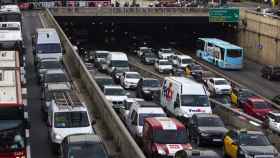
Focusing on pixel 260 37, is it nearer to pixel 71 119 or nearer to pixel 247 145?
pixel 247 145

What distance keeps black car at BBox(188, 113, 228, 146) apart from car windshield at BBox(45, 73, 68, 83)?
840 cm

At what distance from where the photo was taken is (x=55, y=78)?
37.1 meters

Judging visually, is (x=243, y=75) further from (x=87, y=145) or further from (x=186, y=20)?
(x=87, y=145)

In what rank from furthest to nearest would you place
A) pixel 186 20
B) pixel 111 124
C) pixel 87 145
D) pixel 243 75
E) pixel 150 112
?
pixel 186 20 < pixel 243 75 < pixel 150 112 < pixel 111 124 < pixel 87 145

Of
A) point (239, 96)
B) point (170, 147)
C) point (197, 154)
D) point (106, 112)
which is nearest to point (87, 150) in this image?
point (197, 154)

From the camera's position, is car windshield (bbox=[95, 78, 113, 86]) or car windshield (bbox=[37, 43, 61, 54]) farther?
car windshield (bbox=[37, 43, 61, 54])

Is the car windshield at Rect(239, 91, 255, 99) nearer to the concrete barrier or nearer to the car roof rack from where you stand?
the concrete barrier

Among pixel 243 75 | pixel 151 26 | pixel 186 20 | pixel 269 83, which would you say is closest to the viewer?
pixel 269 83

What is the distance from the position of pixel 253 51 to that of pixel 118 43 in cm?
2126

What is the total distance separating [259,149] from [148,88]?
18.3 metres

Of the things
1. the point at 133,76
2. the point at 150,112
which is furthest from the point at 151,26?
the point at 150,112

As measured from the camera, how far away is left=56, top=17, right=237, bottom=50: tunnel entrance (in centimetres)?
8162

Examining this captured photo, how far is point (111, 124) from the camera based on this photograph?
90.7ft

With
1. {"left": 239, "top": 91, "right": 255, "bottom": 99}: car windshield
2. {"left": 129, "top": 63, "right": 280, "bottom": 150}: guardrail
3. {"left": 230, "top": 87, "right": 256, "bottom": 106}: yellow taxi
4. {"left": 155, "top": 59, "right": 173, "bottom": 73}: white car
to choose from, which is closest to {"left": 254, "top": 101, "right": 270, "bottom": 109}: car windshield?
{"left": 230, "top": 87, "right": 256, "bottom": 106}: yellow taxi
